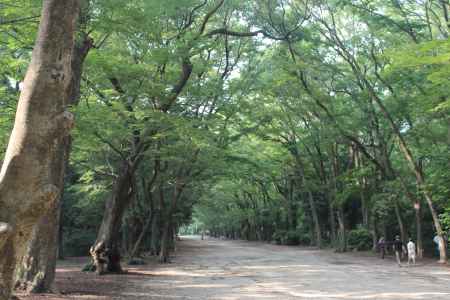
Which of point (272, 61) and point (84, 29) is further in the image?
point (272, 61)

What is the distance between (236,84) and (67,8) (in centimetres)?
1765

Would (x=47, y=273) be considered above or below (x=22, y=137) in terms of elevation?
below

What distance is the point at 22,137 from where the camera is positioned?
577 centimetres

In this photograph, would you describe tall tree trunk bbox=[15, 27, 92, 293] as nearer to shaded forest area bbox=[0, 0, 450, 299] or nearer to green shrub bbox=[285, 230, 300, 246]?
shaded forest area bbox=[0, 0, 450, 299]

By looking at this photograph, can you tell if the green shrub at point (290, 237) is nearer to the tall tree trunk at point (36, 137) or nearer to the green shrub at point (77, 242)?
the green shrub at point (77, 242)

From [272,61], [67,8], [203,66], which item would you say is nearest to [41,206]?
[67,8]

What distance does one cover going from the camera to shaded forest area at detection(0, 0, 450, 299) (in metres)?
6.12

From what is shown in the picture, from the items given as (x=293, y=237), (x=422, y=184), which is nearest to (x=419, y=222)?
(x=422, y=184)

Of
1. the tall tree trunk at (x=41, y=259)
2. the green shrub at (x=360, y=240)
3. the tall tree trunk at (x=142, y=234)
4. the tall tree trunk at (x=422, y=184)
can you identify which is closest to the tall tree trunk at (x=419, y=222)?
the tall tree trunk at (x=422, y=184)

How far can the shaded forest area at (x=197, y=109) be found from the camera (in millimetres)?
6125

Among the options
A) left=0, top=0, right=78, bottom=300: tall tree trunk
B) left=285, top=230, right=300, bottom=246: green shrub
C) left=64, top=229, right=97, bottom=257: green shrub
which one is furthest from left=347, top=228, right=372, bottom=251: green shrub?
left=0, top=0, right=78, bottom=300: tall tree trunk

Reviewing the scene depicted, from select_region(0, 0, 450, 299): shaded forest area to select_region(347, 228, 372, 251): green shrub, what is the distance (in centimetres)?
11

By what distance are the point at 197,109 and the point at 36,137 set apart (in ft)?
56.3

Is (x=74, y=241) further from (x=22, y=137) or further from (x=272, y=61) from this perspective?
(x=22, y=137)
